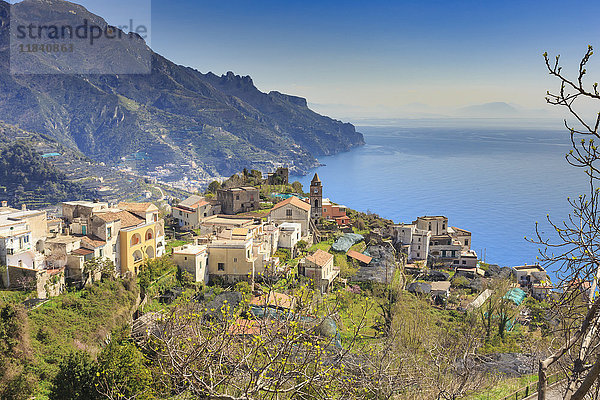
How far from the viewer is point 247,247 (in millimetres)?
18484

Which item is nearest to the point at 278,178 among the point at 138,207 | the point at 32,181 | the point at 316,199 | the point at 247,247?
the point at 316,199

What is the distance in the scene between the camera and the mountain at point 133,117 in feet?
337

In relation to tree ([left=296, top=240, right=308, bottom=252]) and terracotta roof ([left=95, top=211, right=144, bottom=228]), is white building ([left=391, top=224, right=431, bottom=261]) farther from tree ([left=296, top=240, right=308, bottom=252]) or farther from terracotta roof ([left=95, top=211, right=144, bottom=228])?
terracotta roof ([left=95, top=211, right=144, bottom=228])

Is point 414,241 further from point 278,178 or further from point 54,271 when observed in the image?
point 54,271

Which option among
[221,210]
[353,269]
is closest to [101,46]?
[221,210]

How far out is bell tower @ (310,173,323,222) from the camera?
29000mm

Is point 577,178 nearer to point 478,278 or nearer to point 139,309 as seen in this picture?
point 478,278

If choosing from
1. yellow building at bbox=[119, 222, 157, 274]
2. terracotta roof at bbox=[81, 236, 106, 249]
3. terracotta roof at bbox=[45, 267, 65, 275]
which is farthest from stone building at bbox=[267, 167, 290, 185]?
terracotta roof at bbox=[45, 267, 65, 275]

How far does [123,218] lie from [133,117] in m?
104

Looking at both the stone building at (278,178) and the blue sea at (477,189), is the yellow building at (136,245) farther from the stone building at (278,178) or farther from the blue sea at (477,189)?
the blue sea at (477,189)

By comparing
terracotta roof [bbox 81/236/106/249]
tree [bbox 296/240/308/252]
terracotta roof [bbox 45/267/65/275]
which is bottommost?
tree [bbox 296/240/308/252]

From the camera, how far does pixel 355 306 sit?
1877 centimetres

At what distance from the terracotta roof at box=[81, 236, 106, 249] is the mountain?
79792 mm

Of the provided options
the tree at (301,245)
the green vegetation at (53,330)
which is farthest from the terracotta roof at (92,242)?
the tree at (301,245)
